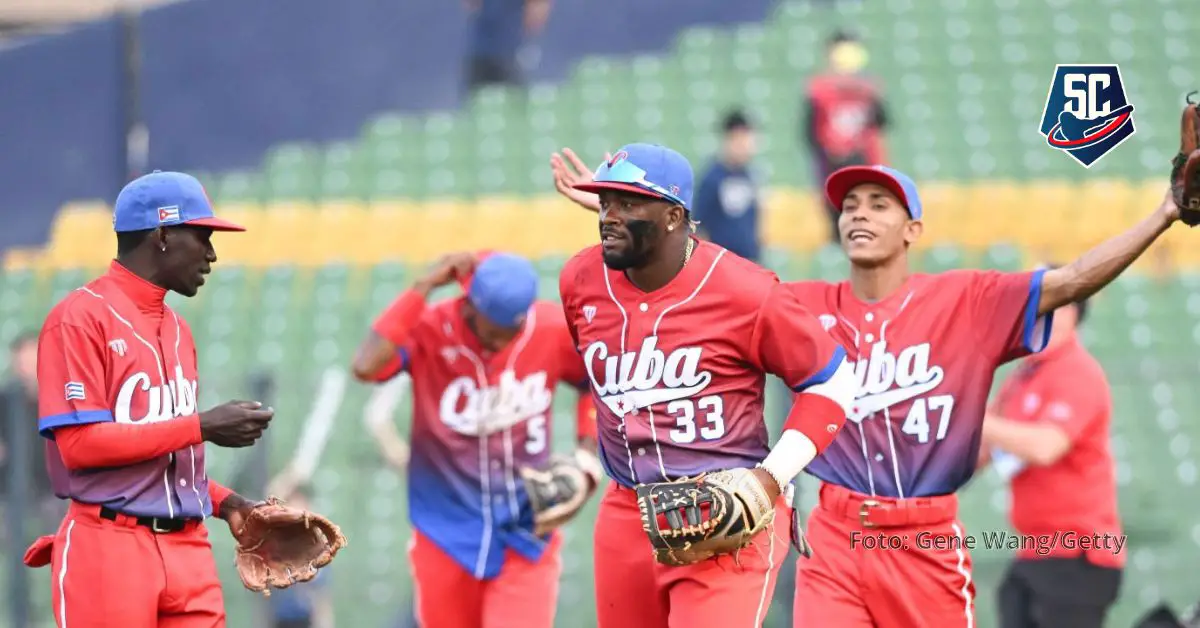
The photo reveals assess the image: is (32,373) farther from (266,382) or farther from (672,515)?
(672,515)

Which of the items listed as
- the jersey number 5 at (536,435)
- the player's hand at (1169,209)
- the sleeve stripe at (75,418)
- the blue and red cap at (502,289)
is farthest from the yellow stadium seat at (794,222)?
the sleeve stripe at (75,418)

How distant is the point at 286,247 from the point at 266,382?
631 centimetres

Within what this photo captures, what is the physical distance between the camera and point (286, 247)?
51.4ft

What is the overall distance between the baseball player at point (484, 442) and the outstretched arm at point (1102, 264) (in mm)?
2260

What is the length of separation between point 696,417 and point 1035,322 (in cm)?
137

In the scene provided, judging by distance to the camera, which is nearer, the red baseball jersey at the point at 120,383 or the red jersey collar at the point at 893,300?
the red baseball jersey at the point at 120,383

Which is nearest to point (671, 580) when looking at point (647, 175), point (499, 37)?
point (647, 175)

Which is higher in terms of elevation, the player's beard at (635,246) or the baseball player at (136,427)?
the player's beard at (635,246)

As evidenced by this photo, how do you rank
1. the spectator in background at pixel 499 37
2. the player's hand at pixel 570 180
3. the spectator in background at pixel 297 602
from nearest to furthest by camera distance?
the player's hand at pixel 570 180, the spectator in background at pixel 297 602, the spectator in background at pixel 499 37

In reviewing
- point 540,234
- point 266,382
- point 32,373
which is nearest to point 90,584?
point 266,382

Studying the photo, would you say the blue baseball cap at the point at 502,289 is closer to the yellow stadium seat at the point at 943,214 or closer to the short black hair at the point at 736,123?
the short black hair at the point at 736,123

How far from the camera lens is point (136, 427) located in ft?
16.5

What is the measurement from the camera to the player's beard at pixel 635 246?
5.17 m

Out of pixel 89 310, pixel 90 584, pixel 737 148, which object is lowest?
pixel 90 584
